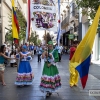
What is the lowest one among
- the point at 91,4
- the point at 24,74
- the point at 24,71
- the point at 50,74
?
the point at 24,74

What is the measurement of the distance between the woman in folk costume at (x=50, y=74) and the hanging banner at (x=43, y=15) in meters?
0.62

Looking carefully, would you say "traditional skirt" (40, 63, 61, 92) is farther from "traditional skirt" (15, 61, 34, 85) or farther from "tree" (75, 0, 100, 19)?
"tree" (75, 0, 100, 19)

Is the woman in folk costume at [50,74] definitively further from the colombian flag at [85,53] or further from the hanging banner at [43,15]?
the colombian flag at [85,53]

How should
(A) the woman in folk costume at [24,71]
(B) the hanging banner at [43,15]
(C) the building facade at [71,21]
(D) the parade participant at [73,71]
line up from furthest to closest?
(C) the building facade at [71,21], (A) the woman in folk costume at [24,71], (D) the parade participant at [73,71], (B) the hanging banner at [43,15]

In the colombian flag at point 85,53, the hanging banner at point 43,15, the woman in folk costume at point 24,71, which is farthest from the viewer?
the woman in folk costume at point 24,71

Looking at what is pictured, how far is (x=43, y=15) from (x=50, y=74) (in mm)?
1852

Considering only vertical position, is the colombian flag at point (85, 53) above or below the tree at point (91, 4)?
below

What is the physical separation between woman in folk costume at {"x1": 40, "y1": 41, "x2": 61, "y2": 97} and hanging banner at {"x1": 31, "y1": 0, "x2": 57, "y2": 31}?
0.62m

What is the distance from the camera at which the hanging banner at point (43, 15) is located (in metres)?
8.09

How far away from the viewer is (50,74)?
8.26m

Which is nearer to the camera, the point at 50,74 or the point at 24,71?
the point at 50,74

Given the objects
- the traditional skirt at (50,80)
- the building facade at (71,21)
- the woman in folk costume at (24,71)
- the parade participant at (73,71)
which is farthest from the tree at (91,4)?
the building facade at (71,21)

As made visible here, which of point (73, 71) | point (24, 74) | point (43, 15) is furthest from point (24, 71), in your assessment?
point (43, 15)

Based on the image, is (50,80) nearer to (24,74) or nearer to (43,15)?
(43,15)
